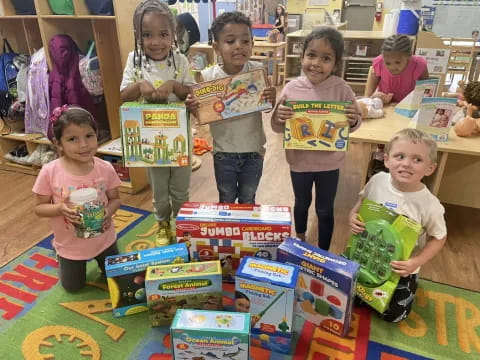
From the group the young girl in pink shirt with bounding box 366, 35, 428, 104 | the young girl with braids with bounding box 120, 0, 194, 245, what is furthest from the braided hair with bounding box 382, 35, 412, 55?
the young girl with braids with bounding box 120, 0, 194, 245

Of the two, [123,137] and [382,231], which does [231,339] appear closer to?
[382,231]

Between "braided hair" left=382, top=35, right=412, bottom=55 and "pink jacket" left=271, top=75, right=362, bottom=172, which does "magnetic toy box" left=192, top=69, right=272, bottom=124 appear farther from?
"braided hair" left=382, top=35, right=412, bottom=55

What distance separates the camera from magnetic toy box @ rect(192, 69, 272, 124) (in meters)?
1.56

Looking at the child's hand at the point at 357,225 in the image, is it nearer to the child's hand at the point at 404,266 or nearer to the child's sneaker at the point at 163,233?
the child's hand at the point at 404,266

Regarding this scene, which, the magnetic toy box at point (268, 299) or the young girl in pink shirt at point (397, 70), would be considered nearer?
the magnetic toy box at point (268, 299)

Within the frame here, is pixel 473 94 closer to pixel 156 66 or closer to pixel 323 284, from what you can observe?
pixel 323 284

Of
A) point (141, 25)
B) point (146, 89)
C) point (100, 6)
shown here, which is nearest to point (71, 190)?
point (146, 89)

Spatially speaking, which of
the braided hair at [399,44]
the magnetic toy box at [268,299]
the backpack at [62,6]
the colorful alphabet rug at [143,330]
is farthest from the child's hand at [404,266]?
the backpack at [62,6]

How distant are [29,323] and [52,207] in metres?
0.50

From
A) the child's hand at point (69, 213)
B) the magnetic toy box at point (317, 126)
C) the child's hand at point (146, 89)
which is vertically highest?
the child's hand at point (146, 89)

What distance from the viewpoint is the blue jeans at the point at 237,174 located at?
1747 mm

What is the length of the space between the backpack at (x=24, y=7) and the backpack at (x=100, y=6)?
57cm

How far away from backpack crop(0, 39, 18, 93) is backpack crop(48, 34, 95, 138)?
533 mm

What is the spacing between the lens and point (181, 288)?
1476 mm
